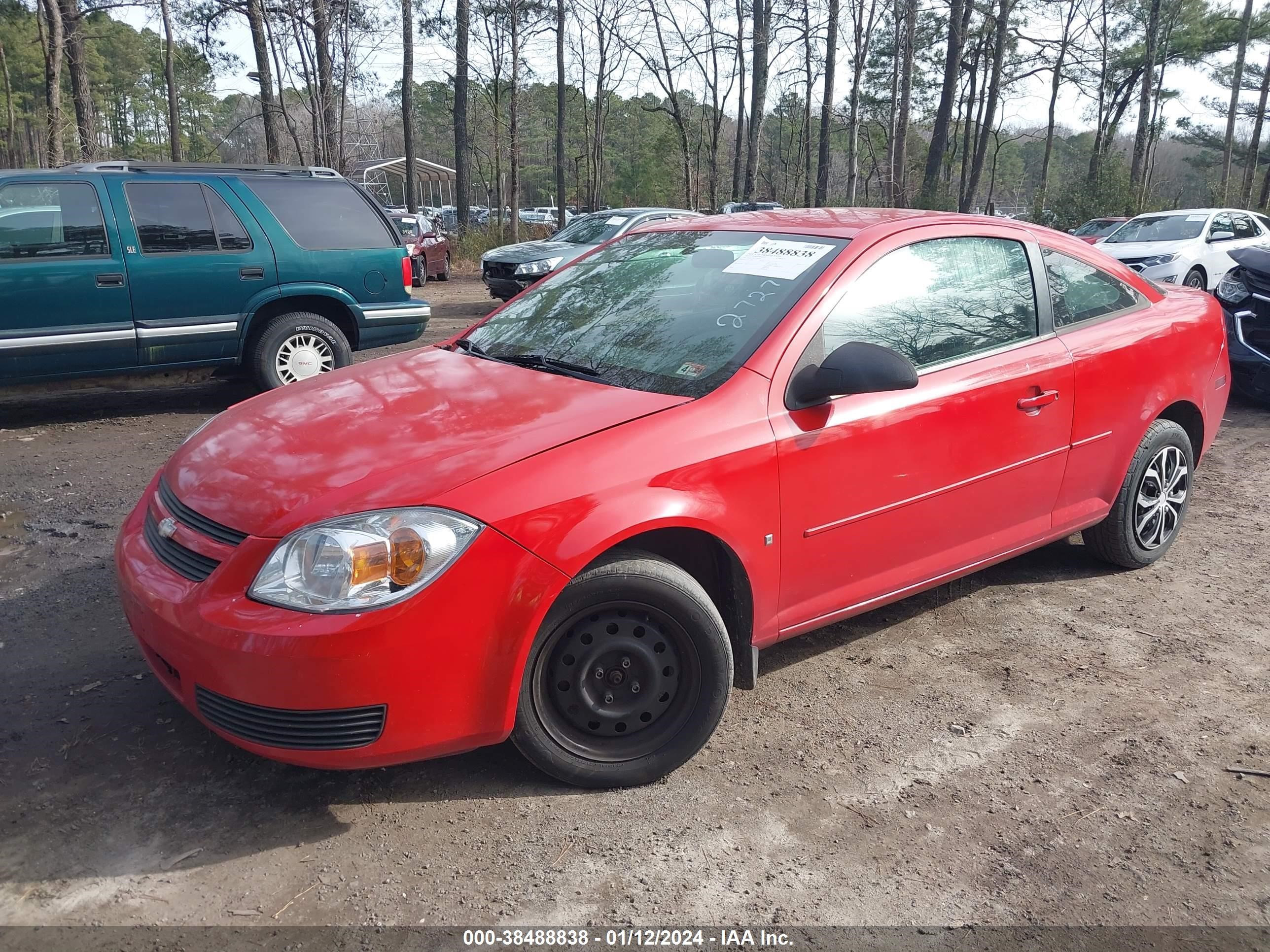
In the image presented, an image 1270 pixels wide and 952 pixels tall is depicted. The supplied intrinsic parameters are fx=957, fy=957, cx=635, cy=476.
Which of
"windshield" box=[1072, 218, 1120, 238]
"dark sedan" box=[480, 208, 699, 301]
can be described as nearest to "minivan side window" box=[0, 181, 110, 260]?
"dark sedan" box=[480, 208, 699, 301]

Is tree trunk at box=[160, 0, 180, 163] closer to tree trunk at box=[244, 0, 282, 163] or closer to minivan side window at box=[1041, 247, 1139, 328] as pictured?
tree trunk at box=[244, 0, 282, 163]

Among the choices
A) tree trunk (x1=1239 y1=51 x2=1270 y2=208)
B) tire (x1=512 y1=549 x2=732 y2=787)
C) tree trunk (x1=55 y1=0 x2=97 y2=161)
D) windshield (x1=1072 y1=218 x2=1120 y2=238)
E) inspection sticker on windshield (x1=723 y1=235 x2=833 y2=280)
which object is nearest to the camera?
tire (x1=512 y1=549 x2=732 y2=787)

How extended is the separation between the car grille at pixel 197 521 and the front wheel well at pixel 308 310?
16.0 feet

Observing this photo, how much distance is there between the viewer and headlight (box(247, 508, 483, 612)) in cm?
242

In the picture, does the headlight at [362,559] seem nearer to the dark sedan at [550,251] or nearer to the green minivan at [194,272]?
the green minivan at [194,272]

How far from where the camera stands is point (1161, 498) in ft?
14.8

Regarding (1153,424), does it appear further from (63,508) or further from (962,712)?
(63,508)

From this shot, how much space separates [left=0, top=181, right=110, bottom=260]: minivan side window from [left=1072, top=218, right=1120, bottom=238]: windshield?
56.8 ft

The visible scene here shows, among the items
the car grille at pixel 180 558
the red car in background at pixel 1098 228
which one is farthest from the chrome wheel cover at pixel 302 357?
the red car in background at pixel 1098 228

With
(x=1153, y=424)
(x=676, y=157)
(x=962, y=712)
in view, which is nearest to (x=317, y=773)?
(x=962, y=712)

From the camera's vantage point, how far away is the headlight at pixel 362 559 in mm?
2416

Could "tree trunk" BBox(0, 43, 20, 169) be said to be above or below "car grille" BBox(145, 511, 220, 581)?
above

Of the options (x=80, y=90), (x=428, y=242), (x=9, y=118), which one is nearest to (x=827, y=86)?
(x=428, y=242)

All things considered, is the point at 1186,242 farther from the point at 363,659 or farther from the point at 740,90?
the point at 740,90
